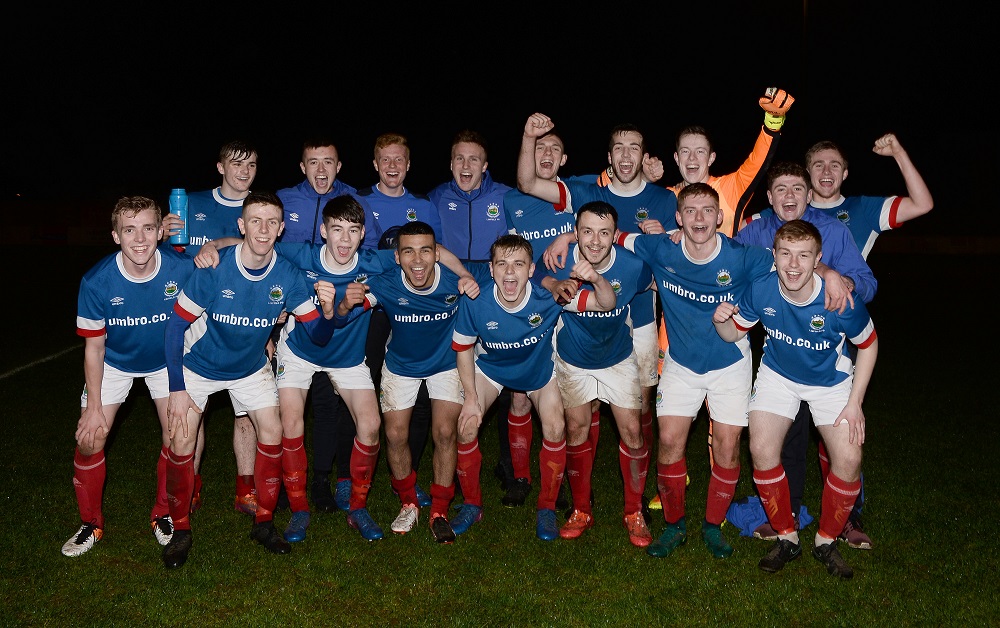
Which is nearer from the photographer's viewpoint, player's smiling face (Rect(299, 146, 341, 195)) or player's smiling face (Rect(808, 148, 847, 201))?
player's smiling face (Rect(808, 148, 847, 201))

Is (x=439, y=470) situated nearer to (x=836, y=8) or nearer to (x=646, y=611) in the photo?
(x=646, y=611)

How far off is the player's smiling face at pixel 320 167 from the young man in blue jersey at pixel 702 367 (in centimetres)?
223

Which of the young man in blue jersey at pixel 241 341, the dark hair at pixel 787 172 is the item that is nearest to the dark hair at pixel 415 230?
the young man in blue jersey at pixel 241 341

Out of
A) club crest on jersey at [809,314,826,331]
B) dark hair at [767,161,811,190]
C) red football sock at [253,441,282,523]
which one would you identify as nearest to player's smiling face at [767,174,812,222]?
dark hair at [767,161,811,190]

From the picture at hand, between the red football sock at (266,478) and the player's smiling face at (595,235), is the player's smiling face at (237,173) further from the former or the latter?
the player's smiling face at (595,235)

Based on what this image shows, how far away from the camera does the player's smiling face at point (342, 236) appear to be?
4613 mm

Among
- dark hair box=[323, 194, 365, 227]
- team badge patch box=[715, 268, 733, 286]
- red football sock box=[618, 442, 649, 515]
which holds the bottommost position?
red football sock box=[618, 442, 649, 515]

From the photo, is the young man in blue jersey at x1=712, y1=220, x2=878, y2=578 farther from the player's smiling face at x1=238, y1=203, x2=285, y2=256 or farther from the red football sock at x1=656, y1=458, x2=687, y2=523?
the player's smiling face at x1=238, y1=203, x2=285, y2=256

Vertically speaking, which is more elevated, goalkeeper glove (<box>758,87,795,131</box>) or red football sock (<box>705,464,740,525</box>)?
goalkeeper glove (<box>758,87,795,131</box>)

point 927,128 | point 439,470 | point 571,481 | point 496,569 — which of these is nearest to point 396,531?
point 439,470

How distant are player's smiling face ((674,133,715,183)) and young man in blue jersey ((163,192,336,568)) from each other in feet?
7.78

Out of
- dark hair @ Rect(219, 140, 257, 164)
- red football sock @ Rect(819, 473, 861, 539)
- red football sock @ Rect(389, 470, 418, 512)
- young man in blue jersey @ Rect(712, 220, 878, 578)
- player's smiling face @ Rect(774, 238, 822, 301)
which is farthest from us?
dark hair @ Rect(219, 140, 257, 164)

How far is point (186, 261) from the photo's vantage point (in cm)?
457

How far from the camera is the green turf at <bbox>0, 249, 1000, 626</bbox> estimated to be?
382 cm
